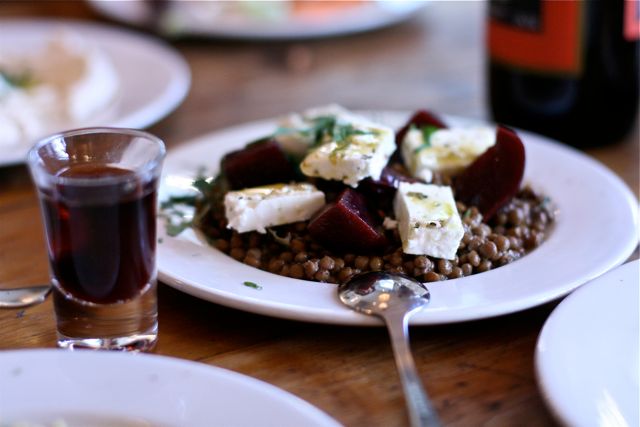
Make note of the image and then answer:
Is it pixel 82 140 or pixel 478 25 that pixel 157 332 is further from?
pixel 478 25

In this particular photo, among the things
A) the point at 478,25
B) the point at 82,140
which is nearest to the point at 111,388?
the point at 82,140

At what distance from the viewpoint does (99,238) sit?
1.17m

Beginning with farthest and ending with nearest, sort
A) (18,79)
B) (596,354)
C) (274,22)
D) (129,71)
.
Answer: (274,22) → (129,71) → (18,79) → (596,354)

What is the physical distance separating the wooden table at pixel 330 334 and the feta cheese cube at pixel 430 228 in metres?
0.13

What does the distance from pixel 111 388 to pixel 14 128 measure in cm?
125

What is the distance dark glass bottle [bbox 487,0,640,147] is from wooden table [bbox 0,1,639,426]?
0.10m

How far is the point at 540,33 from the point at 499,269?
915 mm

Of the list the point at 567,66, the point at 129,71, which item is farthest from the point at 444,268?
the point at 129,71

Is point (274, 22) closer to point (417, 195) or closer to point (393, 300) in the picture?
point (417, 195)

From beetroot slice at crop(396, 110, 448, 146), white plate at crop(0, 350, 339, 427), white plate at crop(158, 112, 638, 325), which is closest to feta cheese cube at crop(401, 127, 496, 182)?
beetroot slice at crop(396, 110, 448, 146)

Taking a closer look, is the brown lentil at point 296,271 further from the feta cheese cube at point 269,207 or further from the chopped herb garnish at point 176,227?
the chopped herb garnish at point 176,227

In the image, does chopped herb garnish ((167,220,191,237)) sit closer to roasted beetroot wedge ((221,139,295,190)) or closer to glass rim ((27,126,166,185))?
roasted beetroot wedge ((221,139,295,190))

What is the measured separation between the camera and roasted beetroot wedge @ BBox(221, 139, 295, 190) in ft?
5.17

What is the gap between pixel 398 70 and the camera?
288 cm
